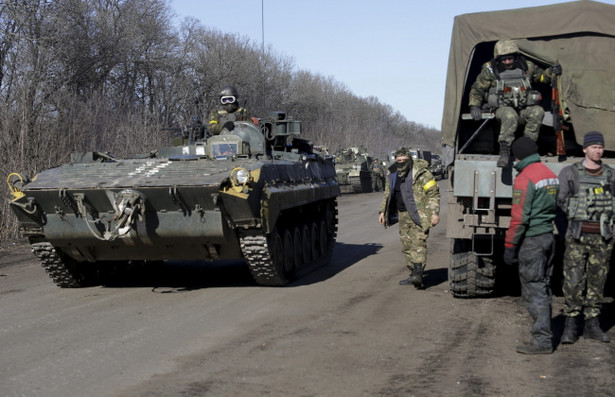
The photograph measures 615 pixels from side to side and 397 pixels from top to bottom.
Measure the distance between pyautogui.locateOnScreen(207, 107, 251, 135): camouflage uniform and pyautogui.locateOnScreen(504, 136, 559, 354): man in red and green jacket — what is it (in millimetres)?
5938

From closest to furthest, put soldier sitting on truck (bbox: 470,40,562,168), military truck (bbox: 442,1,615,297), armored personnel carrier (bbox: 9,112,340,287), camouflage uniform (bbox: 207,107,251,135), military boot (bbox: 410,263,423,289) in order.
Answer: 1. military truck (bbox: 442,1,615,297)
2. soldier sitting on truck (bbox: 470,40,562,168)
3. armored personnel carrier (bbox: 9,112,340,287)
4. military boot (bbox: 410,263,423,289)
5. camouflage uniform (bbox: 207,107,251,135)

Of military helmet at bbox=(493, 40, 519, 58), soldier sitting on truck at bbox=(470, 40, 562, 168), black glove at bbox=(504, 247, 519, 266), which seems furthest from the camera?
military helmet at bbox=(493, 40, 519, 58)

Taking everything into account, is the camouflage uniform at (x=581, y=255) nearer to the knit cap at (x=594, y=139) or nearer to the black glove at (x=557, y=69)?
the knit cap at (x=594, y=139)

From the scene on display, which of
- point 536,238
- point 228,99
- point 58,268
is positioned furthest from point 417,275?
point 58,268

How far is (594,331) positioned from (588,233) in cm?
81

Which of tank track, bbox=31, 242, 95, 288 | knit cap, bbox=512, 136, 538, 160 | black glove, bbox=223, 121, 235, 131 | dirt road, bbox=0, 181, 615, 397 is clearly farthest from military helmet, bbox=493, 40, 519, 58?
tank track, bbox=31, 242, 95, 288

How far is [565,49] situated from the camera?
8.57m

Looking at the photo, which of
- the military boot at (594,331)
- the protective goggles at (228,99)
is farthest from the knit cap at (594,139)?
the protective goggles at (228,99)

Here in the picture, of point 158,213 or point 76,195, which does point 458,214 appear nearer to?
point 158,213

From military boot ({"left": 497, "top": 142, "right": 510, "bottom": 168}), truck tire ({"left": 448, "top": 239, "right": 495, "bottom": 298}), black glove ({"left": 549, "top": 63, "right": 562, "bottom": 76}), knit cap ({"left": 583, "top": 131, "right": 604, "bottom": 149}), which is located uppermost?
black glove ({"left": 549, "top": 63, "right": 562, "bottom": 76})

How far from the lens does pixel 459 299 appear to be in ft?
29.3

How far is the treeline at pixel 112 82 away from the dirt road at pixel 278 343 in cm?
387

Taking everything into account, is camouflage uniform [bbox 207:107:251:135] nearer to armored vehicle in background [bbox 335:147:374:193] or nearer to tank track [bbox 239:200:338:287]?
tank track [bbox 239:200:338:287]

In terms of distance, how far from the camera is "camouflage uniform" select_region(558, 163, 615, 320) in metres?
6.70
